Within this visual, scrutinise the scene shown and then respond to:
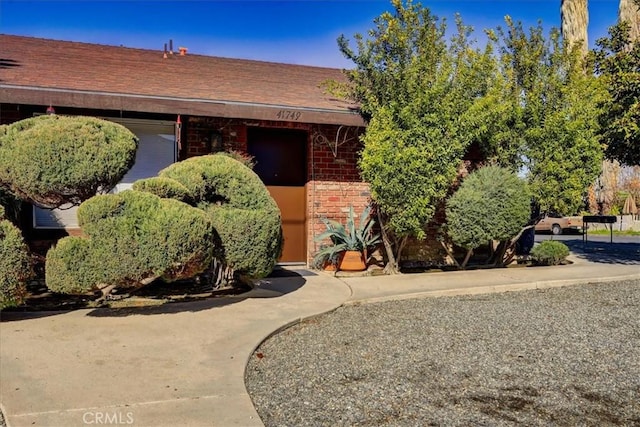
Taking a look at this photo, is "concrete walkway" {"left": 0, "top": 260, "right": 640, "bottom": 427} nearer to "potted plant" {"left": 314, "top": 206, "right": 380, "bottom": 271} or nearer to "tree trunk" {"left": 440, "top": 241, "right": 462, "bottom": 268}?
"potted plant" {"left": 314, "top": 206, "right": 380, "bottom": 271}

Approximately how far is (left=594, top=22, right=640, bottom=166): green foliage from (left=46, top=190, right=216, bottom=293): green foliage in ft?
25.0

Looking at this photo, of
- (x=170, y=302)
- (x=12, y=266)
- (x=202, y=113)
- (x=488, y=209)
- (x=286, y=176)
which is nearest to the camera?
(x=12, y=266)

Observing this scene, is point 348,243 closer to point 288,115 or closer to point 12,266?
point 288,115

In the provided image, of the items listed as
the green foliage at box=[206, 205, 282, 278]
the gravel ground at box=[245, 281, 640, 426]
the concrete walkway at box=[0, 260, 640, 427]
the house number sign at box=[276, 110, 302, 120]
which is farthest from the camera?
the house number sign at box=[276, 110, 302, 120]

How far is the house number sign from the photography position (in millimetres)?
7801

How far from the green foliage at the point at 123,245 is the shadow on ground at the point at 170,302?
1.91 ft

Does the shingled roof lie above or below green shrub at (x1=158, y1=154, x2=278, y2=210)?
above

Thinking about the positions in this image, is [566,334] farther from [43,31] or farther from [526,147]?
[43,31]

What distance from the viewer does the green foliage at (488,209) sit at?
8.07m

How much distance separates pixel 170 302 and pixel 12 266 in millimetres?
1791

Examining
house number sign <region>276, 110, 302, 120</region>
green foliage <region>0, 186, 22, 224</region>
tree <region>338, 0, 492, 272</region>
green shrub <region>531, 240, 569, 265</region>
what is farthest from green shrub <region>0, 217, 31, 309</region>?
green shrub <region>531, 240, 569, 265</region>

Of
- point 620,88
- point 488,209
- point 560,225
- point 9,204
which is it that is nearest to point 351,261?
point 488,209

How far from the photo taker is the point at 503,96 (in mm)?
8570

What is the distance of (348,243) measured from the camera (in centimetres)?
826
